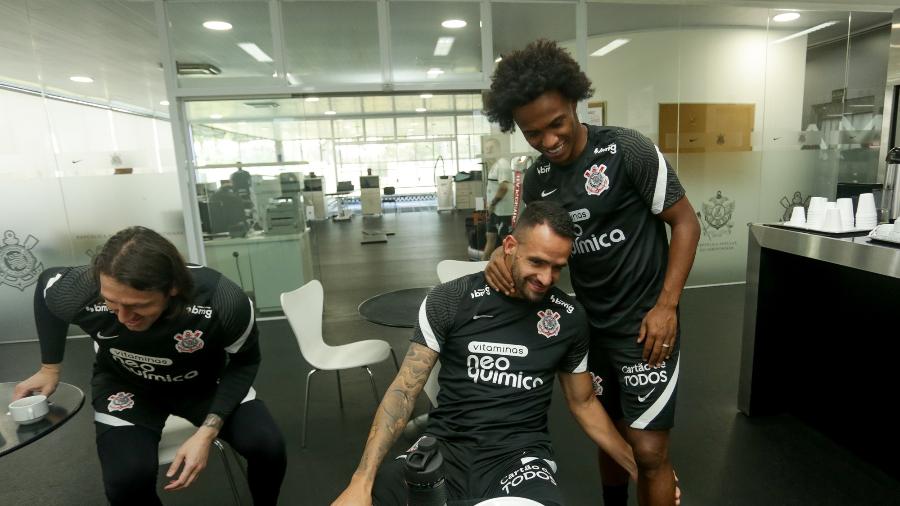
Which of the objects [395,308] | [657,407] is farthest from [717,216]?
[657,407]

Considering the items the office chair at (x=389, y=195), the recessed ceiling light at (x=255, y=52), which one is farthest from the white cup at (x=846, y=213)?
the office chair at (x=389, y=195)

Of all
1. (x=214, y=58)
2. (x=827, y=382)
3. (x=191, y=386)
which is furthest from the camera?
(x=214, y=58)

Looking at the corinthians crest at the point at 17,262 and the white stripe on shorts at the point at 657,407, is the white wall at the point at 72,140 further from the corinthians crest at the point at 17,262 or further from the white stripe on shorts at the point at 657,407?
the white stripe on shorts at the point at 657,407

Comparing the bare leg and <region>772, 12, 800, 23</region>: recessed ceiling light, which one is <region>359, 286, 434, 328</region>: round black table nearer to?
the bare leg

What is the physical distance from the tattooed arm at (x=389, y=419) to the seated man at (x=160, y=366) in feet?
2.01

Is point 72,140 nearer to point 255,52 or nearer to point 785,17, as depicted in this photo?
point 255,52

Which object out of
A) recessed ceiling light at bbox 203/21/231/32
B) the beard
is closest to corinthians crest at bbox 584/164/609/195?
the beard

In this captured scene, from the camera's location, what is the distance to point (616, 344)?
141 centimetres

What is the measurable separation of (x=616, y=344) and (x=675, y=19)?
185 inches

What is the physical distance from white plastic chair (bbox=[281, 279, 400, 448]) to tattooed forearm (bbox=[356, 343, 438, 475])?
4.01 ft

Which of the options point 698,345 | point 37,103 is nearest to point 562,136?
point 698,345

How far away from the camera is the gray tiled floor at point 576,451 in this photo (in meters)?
2.02

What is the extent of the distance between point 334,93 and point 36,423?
3.50m

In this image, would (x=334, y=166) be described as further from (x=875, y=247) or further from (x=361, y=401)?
(x=875, y=247)
